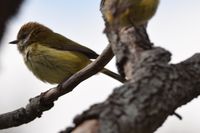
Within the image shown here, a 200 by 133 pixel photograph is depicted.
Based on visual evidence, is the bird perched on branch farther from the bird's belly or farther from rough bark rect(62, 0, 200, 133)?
the bird's belly

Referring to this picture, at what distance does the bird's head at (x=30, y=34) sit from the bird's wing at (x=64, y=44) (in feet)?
0.40

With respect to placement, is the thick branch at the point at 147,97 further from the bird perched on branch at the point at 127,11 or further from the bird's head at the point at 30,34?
the bird's head at the point at 30,34

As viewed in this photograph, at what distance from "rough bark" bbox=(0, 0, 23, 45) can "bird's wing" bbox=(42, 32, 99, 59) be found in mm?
3650

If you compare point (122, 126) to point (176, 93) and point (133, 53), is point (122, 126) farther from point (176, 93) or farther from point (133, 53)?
point (133, 53)

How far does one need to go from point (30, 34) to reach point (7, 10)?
14.4 ft

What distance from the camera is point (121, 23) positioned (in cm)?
316

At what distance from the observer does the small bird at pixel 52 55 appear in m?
5.97

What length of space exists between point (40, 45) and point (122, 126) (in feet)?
14.8

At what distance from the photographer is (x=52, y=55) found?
6219mm

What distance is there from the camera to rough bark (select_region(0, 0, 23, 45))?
2.30 meters

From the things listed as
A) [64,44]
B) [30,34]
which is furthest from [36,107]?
[30,34]

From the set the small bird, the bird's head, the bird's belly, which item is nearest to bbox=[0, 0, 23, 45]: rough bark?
the small bird

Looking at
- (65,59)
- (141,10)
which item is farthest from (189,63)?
(65,59)

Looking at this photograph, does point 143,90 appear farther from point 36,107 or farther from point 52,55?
point 52,55
